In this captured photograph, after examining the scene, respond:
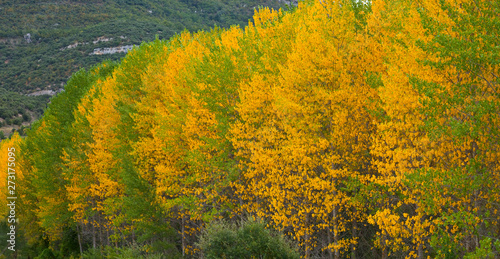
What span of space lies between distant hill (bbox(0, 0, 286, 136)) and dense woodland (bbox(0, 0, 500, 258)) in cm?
7809

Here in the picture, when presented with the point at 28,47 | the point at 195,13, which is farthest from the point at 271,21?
the point at 195,13

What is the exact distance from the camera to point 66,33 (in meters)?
130

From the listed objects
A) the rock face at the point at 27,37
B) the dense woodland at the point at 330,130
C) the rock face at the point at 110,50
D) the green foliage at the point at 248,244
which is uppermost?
the rock face at the point at 27,37

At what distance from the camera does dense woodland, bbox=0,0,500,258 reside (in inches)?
467

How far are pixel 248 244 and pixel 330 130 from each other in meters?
5.82

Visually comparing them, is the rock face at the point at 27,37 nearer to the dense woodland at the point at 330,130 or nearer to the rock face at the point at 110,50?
the rock face at the point at 110,50

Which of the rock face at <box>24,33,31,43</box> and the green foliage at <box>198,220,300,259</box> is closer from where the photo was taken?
the green foliage at <box>198,220,300,259</box>

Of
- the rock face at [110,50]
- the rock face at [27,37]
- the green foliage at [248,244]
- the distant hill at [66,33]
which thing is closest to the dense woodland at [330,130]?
the green foliage at [248,244]

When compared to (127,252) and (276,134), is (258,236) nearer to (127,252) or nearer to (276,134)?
(276,134)

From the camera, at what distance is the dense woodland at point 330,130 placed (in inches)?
467

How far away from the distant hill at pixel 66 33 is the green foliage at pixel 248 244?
92.8 metres

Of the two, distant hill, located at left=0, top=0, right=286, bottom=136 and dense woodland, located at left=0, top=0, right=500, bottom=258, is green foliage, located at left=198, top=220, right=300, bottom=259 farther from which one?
distant hill, located at left=0, top=0, right=286, bottom=136

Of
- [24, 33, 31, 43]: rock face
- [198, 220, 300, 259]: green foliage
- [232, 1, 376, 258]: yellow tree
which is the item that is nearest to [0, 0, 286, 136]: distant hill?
[24, 33, 31, 43]: rock face

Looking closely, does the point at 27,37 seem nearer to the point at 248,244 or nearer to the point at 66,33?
the point at 66,33
